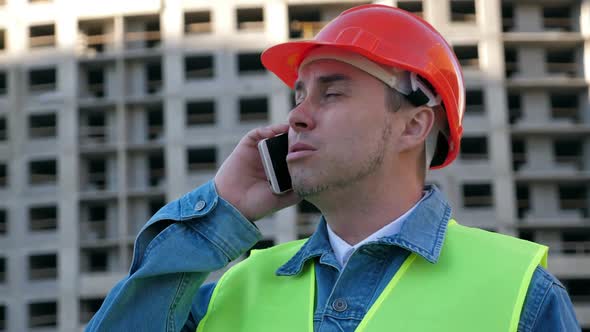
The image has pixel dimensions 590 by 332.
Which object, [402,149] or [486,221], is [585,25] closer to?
[486,221]

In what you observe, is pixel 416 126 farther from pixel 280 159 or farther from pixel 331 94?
pixel 280 159

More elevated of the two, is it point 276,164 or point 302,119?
point 302,119

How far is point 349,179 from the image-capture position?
2762mm

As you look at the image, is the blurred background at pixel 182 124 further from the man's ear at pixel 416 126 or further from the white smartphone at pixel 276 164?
the man's ear at pixel 416 126

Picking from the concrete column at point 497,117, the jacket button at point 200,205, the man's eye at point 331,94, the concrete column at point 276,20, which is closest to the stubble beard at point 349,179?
the man's eye at point 331,94

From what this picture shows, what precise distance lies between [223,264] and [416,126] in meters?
0.94

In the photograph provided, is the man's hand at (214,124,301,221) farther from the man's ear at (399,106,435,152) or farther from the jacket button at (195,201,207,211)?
the man's ear at (399,106,435,152)

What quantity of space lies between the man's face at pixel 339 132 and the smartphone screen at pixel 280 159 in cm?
15

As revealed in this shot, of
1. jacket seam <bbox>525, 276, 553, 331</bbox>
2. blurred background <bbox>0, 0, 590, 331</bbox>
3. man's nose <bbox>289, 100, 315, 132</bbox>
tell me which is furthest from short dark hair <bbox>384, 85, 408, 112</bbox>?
blurred background <bbox>0, 0, 590, 331</bbox>

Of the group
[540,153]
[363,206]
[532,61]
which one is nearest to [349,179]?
[363,206]

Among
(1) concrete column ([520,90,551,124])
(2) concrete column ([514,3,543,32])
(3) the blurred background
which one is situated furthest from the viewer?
(2) concrete column ([514,3,543,32])

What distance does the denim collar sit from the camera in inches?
101

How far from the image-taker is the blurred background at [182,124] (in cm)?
3525

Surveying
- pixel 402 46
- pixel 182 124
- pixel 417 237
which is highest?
pixel 402 46
